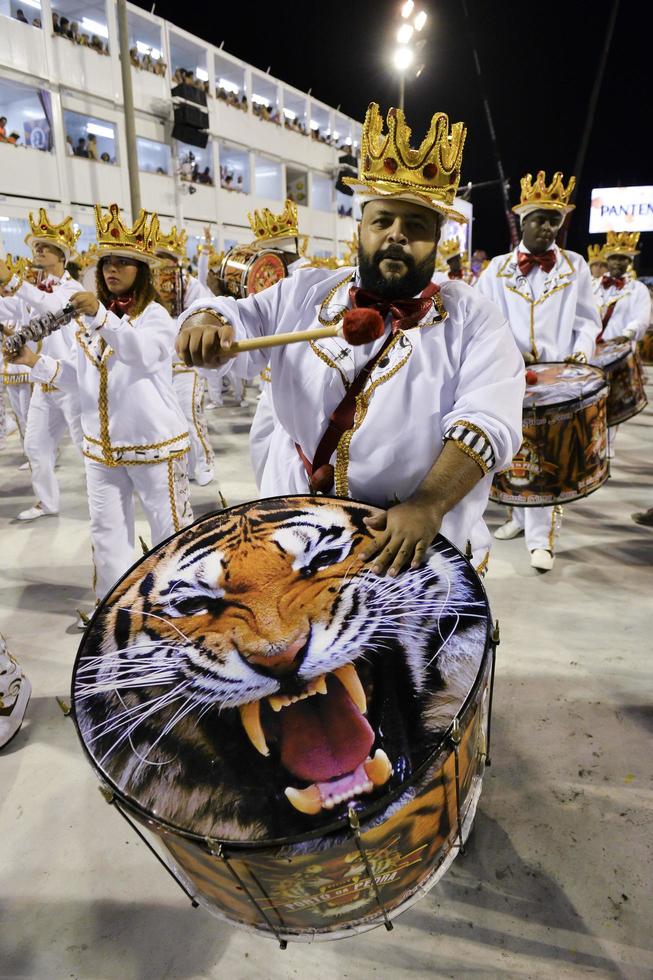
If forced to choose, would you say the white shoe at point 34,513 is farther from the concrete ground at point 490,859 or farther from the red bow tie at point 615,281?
the red bow tie at point 615,281

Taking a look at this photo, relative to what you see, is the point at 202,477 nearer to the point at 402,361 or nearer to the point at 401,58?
the point at 402,361

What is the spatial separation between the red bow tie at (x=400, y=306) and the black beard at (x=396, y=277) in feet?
0.05

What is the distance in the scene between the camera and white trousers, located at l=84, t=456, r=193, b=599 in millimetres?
2939

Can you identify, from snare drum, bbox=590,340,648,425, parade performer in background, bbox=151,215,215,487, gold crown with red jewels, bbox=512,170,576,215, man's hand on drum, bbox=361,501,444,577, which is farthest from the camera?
parade performer in background, bbox=151,215,215,487

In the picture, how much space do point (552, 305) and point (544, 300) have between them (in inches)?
2.3

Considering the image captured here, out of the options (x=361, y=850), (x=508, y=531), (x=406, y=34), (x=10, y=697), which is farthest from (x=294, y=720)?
(x=406, y=34)

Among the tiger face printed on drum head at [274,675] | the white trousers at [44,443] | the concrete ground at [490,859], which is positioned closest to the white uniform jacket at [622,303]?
the concrete ground at [490,859]

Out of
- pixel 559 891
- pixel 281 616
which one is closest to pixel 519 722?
pixel 559 891

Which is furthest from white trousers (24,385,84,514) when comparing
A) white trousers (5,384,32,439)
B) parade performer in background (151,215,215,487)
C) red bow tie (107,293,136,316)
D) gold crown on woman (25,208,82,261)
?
red bow tie (107,293,136,316)

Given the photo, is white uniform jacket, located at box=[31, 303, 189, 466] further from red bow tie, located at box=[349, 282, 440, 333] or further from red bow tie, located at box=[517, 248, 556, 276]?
red bow tie, located at box=[517, 248, 556, 276]

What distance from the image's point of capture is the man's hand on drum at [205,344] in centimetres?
138

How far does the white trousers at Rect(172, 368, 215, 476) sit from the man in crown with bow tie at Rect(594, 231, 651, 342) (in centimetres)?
403

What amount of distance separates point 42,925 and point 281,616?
1.27 m

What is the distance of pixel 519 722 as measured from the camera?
2305 millimetres
